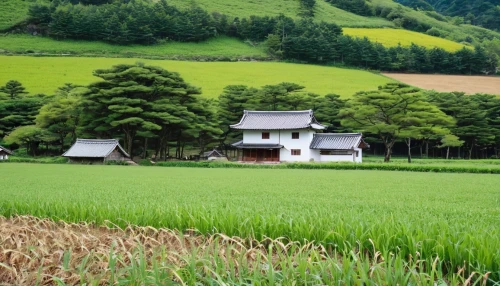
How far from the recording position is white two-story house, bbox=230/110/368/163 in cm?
3481

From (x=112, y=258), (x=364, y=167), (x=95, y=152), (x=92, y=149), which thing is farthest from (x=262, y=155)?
(x=112, y=258)

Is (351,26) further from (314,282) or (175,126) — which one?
(314,282)

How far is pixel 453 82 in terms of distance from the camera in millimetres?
63219

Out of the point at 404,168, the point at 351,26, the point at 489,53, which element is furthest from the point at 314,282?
the point at 351,26

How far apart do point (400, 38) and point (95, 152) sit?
249 feet

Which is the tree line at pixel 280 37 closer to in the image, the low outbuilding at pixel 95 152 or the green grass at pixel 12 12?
the green grass at pixel 12 12

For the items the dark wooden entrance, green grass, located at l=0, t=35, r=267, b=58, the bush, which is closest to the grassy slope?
green grass, located at l=0, t=35, r=267, b=58

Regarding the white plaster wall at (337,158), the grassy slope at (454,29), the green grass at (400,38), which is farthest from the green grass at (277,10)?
the white plaster wall at (337,158)

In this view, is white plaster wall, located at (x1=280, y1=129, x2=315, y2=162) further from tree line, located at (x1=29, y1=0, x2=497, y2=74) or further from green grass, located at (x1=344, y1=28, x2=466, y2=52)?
green grass, located at (x1=344, y1=28, x2=466, y2=52)

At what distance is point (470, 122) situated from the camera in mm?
40156

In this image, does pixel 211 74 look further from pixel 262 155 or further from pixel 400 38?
pixel 400 38

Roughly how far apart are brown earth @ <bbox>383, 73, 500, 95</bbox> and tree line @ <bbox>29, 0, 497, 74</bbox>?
3352mm

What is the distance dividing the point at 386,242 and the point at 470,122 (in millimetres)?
42874

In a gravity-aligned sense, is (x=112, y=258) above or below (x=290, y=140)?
above
